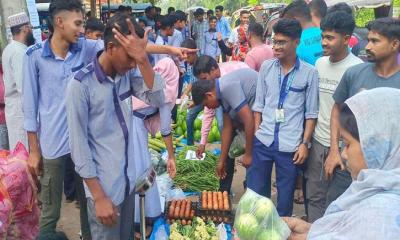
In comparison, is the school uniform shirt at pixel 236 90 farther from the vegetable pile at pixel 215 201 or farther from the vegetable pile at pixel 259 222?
the vegetable pile at pixel 259 222

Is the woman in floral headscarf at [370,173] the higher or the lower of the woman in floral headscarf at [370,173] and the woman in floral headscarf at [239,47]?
the higher

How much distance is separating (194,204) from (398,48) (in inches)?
94.1

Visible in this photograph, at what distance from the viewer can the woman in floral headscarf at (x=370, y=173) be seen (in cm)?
130

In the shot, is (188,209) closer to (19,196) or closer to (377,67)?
(19,196)

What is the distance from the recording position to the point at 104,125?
225cm

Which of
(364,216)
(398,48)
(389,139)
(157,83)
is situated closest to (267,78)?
(398,48)

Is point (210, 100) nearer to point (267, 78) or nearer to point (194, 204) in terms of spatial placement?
point (267, 78)

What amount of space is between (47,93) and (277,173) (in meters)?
2.05

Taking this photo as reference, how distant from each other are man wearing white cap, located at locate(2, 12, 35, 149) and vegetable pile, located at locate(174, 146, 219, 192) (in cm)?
196

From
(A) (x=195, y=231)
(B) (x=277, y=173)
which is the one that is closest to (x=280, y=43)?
(B) (x=277, y=173)

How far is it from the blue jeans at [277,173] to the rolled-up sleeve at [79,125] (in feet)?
5.60

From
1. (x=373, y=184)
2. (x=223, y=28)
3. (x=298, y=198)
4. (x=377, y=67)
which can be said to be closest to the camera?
(x=373, y=184)

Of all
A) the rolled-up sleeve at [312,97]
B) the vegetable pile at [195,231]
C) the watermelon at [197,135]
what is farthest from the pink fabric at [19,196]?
the watermelon at [197,135]

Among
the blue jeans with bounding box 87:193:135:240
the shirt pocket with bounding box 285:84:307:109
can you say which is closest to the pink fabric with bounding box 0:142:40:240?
the blue jeans with bounding box 87:193:135:240
